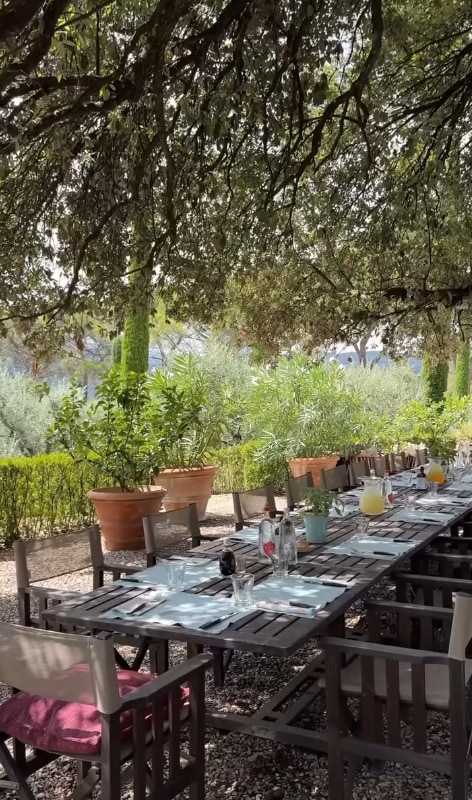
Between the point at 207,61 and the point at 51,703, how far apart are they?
3.14 meters

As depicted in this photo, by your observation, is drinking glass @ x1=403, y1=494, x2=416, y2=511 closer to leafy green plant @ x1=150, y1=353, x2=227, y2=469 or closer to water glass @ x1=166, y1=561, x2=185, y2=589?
water glass @ x1=166, y1=561, x2=185, y2=589

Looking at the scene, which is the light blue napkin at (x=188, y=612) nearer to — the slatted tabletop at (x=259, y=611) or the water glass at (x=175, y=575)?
the slatted tabletop at (x=259, y=611)

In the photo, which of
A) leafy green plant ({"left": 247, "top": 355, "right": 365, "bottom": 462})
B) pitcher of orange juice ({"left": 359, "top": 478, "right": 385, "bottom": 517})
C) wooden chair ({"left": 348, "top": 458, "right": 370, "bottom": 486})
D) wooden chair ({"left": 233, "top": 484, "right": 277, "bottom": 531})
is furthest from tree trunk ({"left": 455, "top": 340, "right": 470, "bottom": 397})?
pitcher of orange juice ({"left": 359, "top": 478, "right": 385, "bottom": 517})

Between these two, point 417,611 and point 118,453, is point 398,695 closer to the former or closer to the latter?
point 417,611

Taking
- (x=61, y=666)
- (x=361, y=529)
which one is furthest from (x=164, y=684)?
(x=361, y=529)

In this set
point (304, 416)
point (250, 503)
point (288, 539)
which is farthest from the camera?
point (304, 416)

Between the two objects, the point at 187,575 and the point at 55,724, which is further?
the point at 187,575

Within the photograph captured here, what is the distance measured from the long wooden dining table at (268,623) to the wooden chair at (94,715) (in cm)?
16

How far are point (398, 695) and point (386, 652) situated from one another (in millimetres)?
156

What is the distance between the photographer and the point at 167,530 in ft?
12.4

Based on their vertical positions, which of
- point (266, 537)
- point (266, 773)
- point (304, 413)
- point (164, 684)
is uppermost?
point (304, 413)

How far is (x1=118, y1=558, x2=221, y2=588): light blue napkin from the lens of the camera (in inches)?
111

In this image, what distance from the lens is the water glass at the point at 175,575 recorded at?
2764mm

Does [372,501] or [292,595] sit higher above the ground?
[372,501]
